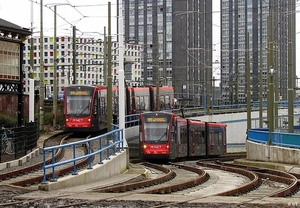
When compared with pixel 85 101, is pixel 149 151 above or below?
below

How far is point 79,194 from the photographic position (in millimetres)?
13750

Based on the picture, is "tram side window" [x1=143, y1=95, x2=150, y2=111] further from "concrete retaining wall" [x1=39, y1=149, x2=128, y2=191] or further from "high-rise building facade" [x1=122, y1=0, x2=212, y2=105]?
"high-rise building facade" [x1=122, y1=0, x2=212, y2=105]

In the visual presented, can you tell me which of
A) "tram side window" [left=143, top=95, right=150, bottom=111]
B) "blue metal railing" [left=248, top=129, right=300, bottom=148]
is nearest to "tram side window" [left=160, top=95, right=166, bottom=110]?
"tram side window" [left=143, top=95, right=150, bottom=111]

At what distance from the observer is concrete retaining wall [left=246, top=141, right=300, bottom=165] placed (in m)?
27.7

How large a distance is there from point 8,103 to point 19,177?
29.3 meters

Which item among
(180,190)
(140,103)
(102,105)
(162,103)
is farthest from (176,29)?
(180,190)

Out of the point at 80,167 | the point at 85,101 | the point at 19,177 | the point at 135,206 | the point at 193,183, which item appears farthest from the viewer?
the point at 85,101

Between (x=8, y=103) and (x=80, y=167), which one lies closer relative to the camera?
(x=80, y=167)

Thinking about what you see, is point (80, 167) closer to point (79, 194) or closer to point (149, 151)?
point (79, 194)

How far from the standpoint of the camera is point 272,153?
101ft

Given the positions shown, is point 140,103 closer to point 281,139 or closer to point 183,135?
point 183,135

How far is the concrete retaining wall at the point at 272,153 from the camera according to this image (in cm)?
2772

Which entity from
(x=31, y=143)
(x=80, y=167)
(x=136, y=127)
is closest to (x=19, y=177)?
(x=80, y=167)

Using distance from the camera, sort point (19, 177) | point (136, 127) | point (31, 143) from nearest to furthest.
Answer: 1. point (19, 177)
2. point (31, 143)
3. point (136, 127)
